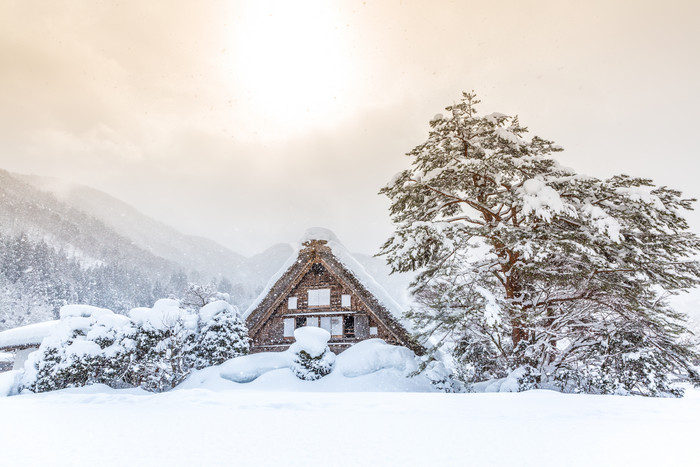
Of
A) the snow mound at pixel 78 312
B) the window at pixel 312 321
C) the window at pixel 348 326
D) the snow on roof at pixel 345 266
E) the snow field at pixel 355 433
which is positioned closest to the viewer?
the snow field at pixel 355 433

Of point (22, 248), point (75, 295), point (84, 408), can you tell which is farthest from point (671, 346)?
point (22, 248)

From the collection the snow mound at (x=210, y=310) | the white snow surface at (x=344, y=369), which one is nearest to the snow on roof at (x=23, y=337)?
the snow mound at (x=210, y=310)

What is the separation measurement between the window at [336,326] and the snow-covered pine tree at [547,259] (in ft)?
28.7

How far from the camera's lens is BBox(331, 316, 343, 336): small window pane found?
19391 millimetres

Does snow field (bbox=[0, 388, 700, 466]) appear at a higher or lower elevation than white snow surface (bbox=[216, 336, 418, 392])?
higher

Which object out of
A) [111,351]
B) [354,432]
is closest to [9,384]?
[111,351]

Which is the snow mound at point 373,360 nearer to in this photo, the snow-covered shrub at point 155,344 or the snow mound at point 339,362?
the snow mound at point 339,362

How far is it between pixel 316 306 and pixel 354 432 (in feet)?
52.6

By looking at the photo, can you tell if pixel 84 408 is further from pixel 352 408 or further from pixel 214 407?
pixel 352 408

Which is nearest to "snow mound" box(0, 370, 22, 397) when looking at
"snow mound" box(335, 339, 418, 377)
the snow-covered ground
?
the snow-covered ground

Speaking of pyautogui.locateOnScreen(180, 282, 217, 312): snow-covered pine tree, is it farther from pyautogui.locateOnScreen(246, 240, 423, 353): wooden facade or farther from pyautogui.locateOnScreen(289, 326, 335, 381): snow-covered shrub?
pyautogui.locateOnScreen(289, 326, 335, 381): snow-covered shrub

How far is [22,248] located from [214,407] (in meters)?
93.0

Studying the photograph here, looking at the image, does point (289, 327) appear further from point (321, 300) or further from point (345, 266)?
point (345, 266)

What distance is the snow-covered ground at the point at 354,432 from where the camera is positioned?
3.35 meters
